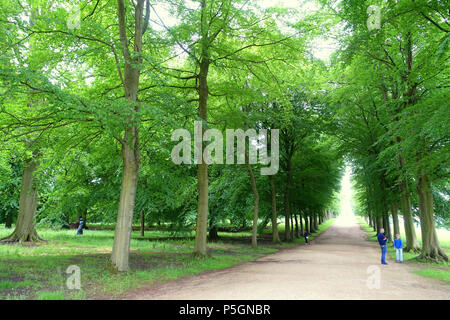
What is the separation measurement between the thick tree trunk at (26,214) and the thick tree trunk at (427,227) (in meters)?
21.1

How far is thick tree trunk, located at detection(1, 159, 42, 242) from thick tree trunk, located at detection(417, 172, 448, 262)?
69.1 ft

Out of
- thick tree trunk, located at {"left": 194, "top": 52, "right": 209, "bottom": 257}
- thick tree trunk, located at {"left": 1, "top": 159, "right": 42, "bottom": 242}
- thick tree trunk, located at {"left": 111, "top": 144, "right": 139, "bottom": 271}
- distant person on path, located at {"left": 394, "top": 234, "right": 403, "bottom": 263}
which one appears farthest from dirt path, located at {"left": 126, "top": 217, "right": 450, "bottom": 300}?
thick tree trunk, located at {"left": 1, "top": 159, "right": 42, "bottom": 242}

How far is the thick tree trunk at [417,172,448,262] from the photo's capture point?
47.3ft

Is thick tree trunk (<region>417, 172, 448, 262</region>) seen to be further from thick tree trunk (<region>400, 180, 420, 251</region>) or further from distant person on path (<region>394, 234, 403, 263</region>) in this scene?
thick tree trunk (<region>400, 180, 420, 251</region>)

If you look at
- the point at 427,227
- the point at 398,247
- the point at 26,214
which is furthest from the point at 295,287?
the point at 26,214

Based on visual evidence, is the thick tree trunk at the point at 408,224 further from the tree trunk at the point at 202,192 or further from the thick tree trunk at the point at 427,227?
the tree trunk at the point at 202,192

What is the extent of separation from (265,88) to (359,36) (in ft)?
16.4

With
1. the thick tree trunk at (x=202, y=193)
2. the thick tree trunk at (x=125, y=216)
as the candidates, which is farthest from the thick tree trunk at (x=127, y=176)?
the thick tree trunk at (x=202, y=193)

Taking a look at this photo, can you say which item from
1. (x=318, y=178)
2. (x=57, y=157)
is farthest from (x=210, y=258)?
(x=318, y=178)

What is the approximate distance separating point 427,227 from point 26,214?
2208 centimetres

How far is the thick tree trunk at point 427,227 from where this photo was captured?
14430 millimetres
